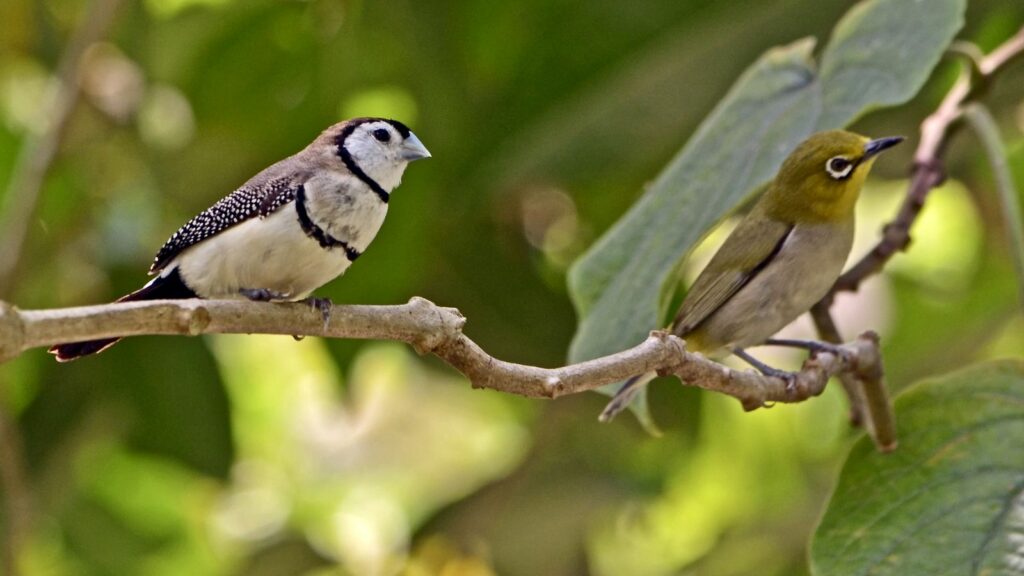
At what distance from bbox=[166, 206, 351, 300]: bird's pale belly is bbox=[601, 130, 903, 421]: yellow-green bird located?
2.85 feet

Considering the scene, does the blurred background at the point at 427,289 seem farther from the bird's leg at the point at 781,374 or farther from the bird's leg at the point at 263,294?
the bird's leg at the point at 263,294

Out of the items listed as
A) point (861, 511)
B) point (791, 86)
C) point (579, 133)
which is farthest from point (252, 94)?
point (861, 511)

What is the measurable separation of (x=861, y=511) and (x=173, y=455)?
206 centimetres

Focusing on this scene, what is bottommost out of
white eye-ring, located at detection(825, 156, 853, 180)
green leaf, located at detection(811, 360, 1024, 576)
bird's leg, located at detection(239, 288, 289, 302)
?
green leaf, located at detection(811, 360, 1024, 576)

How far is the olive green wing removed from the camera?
231 centimetres

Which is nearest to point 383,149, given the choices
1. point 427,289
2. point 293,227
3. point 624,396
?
point 293,227

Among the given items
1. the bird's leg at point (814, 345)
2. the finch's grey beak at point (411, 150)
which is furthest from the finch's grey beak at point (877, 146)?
the finch's grey beak at point (411, 150)

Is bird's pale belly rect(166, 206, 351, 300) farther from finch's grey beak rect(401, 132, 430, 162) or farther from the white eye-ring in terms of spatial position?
the white eye-ring

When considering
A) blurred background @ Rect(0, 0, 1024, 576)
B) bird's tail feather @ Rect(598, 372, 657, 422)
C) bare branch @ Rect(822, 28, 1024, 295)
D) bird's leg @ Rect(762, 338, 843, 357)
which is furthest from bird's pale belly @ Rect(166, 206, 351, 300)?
blurred background @ Rect(0, 0, 1024, 576)

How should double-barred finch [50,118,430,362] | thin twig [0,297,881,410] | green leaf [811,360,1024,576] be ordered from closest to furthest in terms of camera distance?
thin twig [0,297,881,410] < double-barred finch [50,118,430,362] < green leaf [811,360,1024,576]

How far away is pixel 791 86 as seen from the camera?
2484 millimetres

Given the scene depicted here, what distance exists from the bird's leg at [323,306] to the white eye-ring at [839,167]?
3.64 feet

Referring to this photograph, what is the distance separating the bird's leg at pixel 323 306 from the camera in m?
1.42

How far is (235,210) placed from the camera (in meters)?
1.71
